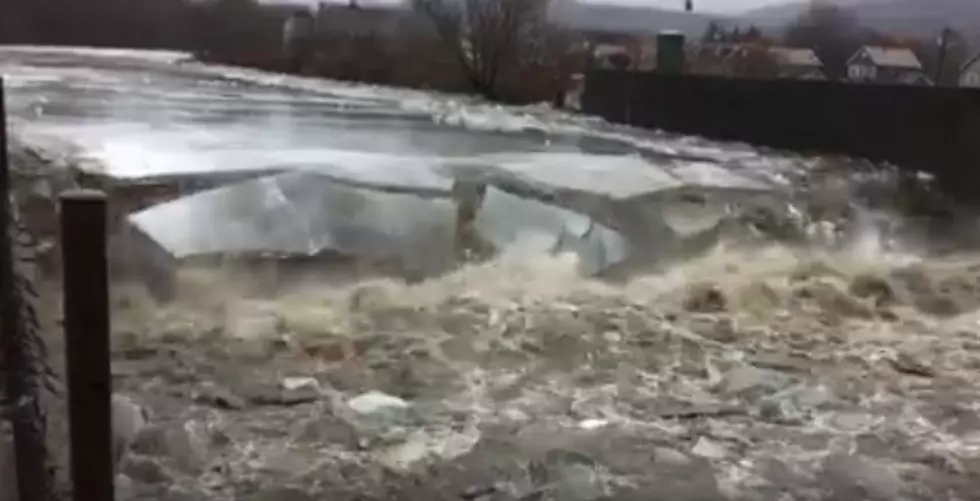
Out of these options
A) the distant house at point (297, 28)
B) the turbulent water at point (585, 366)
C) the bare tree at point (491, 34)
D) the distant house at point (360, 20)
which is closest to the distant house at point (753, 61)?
the turbulent water at point (585, 366)

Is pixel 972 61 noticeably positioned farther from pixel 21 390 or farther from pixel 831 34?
pixel 21 390

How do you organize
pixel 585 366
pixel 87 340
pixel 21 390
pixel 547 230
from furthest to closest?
1. pixel 547 230
2. pixel 585 366
3. pixel 21 390
4. pixel 87 340

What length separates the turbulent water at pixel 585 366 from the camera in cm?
97

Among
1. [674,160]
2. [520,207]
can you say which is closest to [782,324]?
[674,160]

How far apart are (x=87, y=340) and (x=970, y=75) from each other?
120 cm

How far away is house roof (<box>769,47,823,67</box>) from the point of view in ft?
4.39

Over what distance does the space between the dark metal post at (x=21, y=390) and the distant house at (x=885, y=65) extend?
104 cm

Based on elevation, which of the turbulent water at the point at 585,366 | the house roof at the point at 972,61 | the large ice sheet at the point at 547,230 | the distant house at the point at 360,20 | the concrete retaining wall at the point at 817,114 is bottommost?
the turbulent water at the point at 585,366

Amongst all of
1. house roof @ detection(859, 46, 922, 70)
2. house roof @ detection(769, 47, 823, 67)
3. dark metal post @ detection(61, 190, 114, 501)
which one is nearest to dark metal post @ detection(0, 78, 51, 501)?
dark metal post @ detection(61, 190, 114, 501)

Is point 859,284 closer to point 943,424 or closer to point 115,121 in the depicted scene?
point 943,424

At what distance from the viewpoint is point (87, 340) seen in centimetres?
67

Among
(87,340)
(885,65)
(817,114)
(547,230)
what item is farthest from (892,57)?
(87,340)

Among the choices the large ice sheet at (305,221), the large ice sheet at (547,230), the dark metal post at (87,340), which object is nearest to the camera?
the dark metal post at (87,340)

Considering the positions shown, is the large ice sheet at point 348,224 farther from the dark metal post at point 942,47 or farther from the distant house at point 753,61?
the dark metal post at point 942,47
